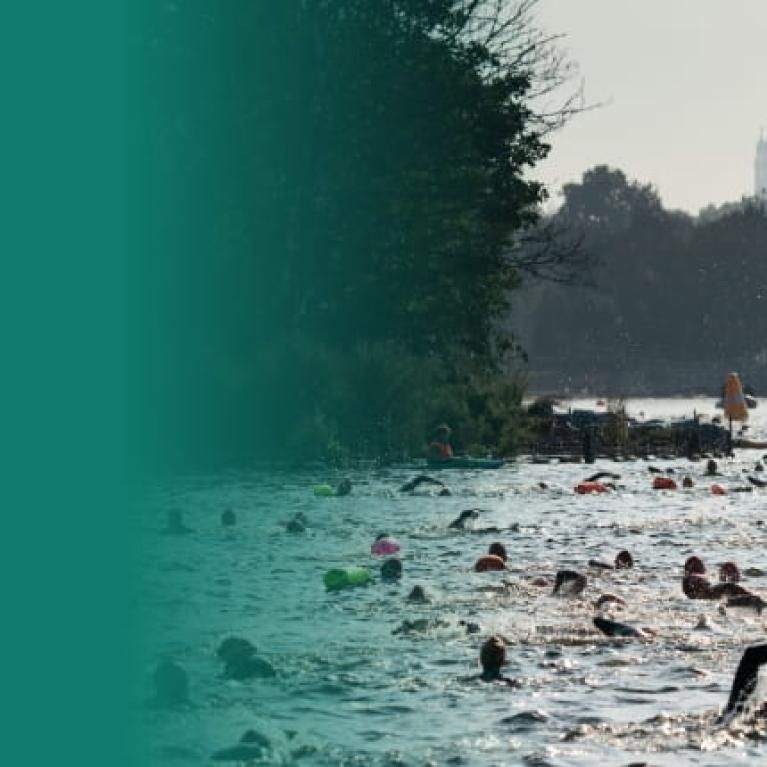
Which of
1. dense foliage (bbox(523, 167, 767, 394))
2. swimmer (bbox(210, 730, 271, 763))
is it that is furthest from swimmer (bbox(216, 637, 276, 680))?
dense foliage (bbox(523, 167, 767, 394))

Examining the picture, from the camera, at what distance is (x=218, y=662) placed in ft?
34.8

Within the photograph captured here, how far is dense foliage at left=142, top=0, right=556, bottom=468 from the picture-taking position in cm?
3062

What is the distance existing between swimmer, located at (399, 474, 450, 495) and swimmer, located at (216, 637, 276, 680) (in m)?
13.5

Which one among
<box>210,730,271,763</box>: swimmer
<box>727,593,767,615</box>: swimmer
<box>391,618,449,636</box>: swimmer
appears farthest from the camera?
<box>727,593,767,615</box>: swimmer

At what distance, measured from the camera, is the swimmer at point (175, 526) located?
18.9 m

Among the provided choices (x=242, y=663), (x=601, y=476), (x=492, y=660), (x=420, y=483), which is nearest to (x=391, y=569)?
(x=242, y=663)

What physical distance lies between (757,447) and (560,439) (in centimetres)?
555

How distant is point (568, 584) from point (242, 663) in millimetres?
3931

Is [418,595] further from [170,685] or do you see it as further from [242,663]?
[170,685]

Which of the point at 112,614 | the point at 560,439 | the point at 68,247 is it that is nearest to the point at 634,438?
the point at 560,439

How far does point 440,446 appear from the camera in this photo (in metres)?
31.0

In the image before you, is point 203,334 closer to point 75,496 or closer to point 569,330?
point 75,496

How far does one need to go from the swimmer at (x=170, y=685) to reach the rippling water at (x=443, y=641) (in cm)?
9
